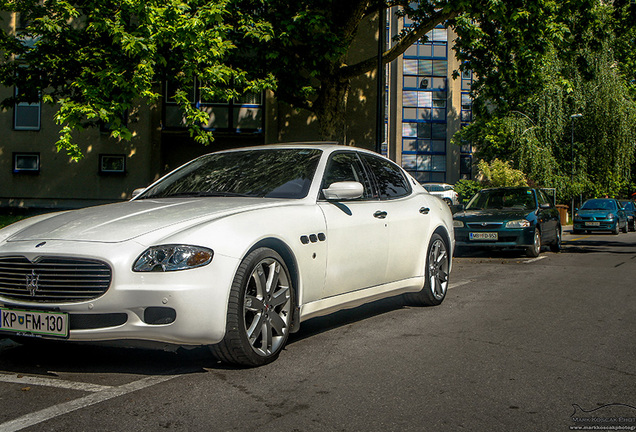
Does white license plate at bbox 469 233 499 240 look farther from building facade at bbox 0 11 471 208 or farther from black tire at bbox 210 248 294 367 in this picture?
building facade at bbox 0 11 471 208

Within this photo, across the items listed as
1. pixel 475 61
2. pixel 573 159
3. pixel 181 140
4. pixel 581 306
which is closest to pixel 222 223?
pixel 581 306

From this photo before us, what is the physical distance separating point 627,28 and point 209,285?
56.6 ft

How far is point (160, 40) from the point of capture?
13562mm

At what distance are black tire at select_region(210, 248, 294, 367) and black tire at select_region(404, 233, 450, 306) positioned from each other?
103 inches

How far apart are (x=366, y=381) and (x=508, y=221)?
11.1 meters

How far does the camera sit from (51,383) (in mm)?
4277

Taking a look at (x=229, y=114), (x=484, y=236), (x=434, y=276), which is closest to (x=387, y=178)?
(x=434, y=276)

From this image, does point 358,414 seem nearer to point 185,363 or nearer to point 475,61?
point 185,363

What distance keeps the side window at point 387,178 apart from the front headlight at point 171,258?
2658 mm

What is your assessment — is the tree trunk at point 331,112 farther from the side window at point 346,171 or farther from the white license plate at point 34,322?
the white license plate at point 34,322

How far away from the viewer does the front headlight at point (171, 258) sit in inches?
166

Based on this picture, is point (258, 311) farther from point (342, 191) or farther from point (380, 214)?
point (380, 214)

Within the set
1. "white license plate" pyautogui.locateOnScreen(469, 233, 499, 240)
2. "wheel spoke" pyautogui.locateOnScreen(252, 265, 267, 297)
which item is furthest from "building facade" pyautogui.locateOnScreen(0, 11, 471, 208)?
"wheel spoke" pyautogui.locateOnScreen(252, 265, 267, 297)

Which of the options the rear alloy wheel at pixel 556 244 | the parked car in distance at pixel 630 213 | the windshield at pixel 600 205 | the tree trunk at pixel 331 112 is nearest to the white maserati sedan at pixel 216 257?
the rear alloy wheel at pixel 556 244
